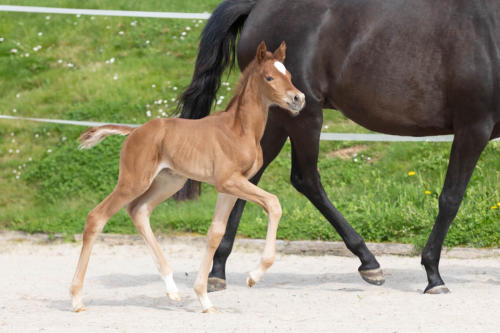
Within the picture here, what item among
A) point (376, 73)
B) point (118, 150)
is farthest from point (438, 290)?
point (118, 150)

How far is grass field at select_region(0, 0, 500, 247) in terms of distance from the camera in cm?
667

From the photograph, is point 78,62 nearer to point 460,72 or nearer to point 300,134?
point 300,134

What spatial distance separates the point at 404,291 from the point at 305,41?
1.63 m

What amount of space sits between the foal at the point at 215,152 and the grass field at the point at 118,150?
7.79 feet

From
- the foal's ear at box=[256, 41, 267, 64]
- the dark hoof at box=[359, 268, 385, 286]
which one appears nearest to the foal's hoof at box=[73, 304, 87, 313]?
the foal's ear at box=[256, 41, 267, 64]

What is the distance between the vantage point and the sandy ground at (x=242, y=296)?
4.18m

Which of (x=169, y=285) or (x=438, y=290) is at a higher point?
(x=169, y=285)

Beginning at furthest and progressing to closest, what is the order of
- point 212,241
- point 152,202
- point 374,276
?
point 374,276 → point 152,202 → point 212,241

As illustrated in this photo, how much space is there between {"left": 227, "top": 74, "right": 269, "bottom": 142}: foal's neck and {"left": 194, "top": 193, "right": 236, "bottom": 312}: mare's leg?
36cm

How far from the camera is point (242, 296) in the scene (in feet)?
16.5

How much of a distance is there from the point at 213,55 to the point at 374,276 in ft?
5.67

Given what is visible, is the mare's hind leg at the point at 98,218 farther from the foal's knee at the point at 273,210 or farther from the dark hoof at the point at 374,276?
the dark hoof at the point at 374,276

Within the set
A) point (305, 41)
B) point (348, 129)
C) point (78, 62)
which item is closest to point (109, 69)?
point (78, 62)

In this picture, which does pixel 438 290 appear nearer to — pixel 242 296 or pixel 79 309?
pixel 242 296
